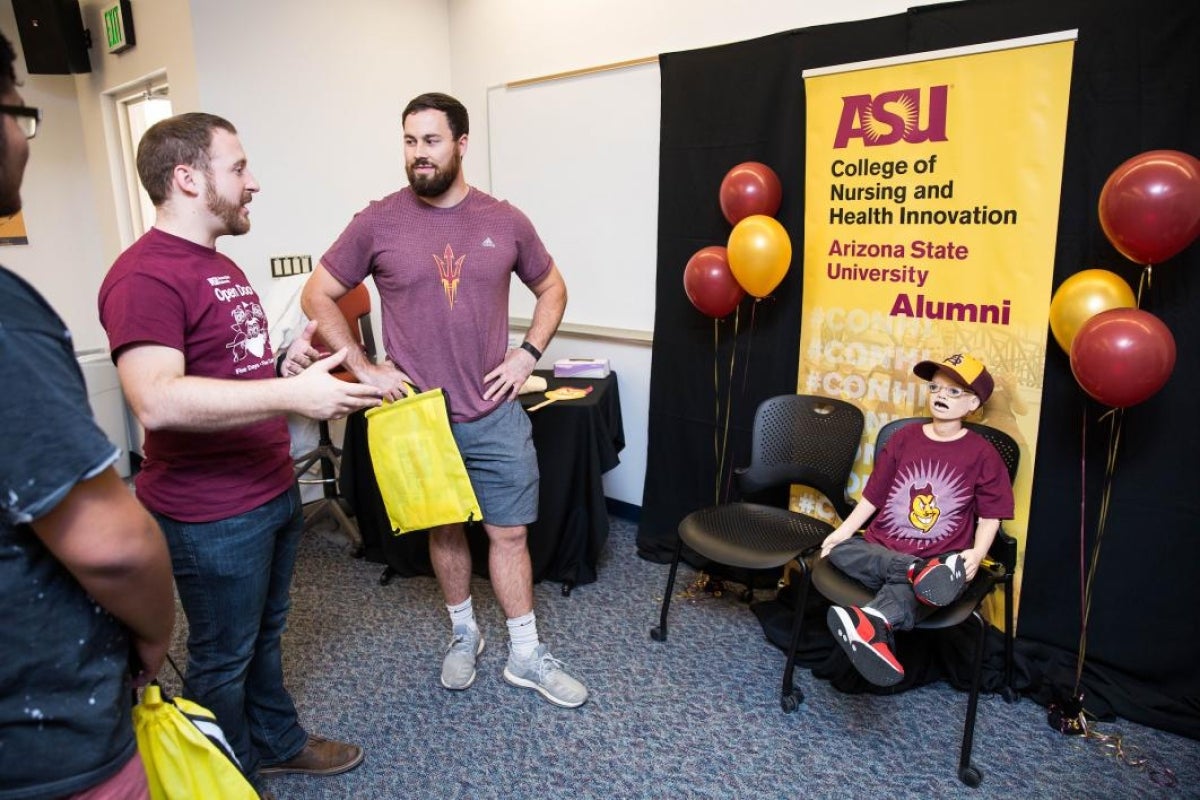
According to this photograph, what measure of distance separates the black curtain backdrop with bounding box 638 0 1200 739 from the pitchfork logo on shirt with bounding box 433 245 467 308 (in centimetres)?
127

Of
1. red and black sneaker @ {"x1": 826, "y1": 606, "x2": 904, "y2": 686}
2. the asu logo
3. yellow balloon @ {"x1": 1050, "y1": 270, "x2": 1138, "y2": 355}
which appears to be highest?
yellow balloon @ {"x1": 1050, "y1": 270, "x2": 1138, "y2": 355}

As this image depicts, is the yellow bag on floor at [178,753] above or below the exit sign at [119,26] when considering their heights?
below

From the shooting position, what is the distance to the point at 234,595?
4.85 feet

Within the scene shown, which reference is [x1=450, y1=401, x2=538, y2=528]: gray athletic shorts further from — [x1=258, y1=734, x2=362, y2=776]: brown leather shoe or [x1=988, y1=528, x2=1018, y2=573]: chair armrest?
[x1=988, y1=528, x2=1018, y2=573]: chair armrest

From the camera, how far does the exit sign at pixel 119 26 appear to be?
3352 mm

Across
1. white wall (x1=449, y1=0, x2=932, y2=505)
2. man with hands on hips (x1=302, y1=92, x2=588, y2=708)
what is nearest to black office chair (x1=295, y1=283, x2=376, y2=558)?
white wall (x1=449, y1=0, x2=932, y2=505)

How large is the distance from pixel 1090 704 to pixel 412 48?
13.1 feet

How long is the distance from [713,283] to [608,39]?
52.7 inches

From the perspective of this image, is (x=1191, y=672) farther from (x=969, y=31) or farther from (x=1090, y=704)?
A: (x=969, y=31)

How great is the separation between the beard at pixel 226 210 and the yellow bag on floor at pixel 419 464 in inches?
24.6

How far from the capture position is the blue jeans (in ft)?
4.72

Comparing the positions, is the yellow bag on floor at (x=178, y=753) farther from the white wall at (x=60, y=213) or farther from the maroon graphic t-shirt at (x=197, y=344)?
the white wall at (x=60, y=213)

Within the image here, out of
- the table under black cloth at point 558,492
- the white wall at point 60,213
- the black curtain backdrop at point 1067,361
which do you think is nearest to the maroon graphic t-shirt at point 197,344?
the table under black cloth at point 558,492

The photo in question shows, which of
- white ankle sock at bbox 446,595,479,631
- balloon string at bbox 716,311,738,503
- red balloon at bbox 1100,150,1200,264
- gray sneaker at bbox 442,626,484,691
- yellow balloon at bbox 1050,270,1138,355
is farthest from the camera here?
balloon string at bbox 716,311,738,503
